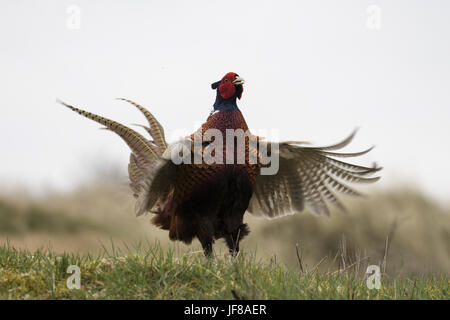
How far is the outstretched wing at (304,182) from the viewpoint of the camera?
589 cm

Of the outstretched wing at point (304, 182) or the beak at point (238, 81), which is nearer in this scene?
the beak at point (238, 81)

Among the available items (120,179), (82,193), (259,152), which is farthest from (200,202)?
(82,193)

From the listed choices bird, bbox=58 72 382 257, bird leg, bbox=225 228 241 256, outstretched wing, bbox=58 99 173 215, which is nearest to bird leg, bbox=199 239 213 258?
bird, bbox=58 72 382 257

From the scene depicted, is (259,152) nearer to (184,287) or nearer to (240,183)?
(240,183)

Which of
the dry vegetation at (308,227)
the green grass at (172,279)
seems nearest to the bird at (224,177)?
the green grass at (172,279)

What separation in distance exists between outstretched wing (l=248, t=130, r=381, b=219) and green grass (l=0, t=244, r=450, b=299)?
1.40 metres

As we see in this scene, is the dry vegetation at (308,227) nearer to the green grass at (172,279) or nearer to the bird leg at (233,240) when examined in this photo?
the bird leg at (233,240)

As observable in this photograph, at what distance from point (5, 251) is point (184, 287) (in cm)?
200

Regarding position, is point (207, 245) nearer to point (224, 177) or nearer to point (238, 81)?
point (224, 177)

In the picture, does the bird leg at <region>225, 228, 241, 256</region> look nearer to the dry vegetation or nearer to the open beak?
the open beak

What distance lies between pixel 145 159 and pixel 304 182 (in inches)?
70.2

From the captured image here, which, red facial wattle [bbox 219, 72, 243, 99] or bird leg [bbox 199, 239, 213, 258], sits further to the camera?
red facial wattle [bbox 219, 72, 243, 99]

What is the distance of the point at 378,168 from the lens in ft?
18.6

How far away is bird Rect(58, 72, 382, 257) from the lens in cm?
510
